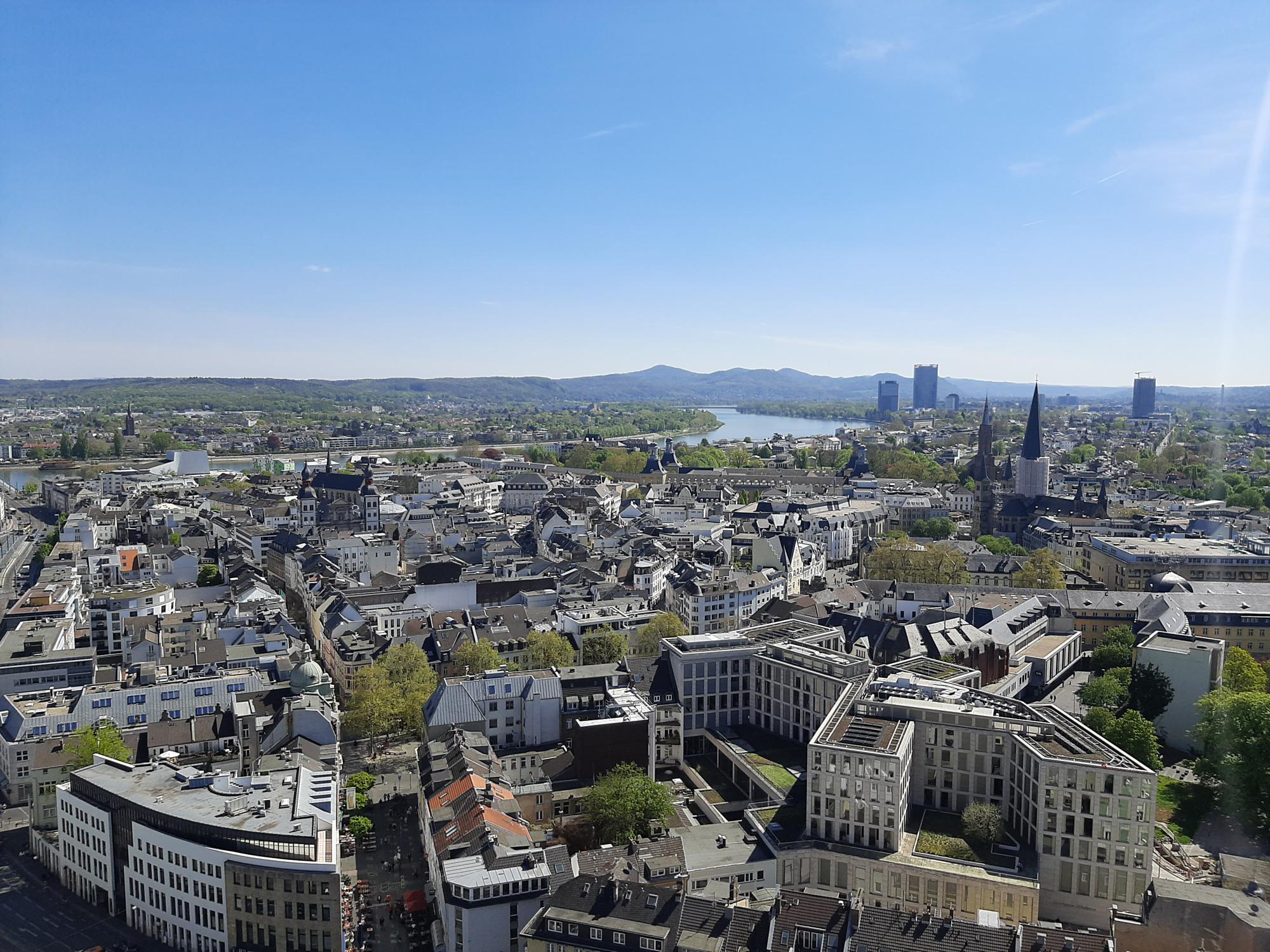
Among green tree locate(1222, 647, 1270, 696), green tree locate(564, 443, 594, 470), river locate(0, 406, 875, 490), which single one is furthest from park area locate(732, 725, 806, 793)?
river locate(0, 406, 875, 490)

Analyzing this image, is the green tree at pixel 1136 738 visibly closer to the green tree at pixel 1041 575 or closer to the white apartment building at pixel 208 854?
the green tree at pixel 1041 575

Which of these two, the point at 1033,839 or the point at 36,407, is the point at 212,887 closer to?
the point at 1033,839

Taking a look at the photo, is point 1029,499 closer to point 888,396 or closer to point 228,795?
point 228,795

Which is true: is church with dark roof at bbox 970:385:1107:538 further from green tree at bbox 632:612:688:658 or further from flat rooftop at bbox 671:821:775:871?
flat rooftop at bbox 671:821:775:871

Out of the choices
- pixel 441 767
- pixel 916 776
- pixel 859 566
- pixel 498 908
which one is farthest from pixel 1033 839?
pixel 859 566

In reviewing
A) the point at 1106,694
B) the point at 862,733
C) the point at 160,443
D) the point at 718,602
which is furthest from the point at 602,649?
the point at 160,443

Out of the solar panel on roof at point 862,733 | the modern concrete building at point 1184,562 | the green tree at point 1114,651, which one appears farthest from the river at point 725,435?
the green tree at point 1114,651

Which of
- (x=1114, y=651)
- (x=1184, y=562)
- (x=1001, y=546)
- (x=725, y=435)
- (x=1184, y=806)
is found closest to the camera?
(x=1184, y=806)

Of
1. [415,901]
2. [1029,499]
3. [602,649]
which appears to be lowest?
[415,901]
